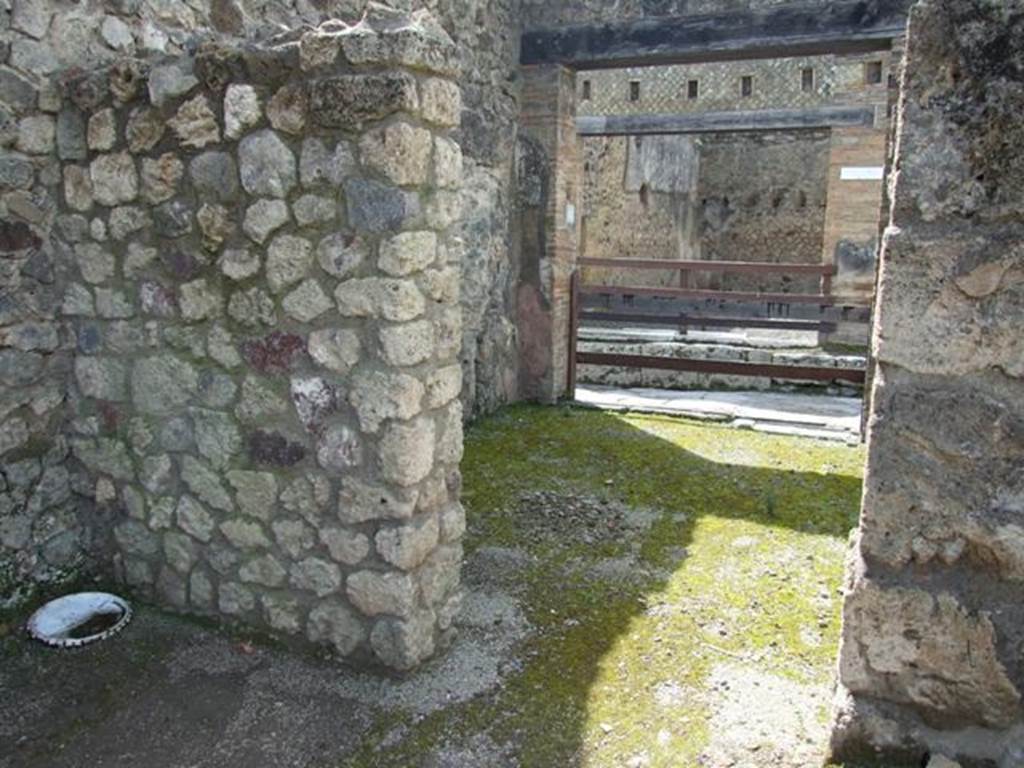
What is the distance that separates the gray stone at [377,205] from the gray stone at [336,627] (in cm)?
134

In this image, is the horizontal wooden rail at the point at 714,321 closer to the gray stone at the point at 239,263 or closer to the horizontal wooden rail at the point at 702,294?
the horizontal wooden rail at the point at 702,294

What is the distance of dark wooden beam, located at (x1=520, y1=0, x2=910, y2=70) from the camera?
231 inches

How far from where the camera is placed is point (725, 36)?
245 inches

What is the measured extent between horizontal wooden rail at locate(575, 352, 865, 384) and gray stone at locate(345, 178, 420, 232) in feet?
16.9

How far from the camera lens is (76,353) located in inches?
133

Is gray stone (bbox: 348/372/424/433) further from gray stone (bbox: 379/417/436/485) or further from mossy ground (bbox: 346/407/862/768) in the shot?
mossy ground (bbox: 346/407/862/768)

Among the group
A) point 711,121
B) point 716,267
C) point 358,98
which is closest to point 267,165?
point 358,98

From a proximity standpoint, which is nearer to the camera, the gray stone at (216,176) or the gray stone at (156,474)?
the gray stone at (216,176)

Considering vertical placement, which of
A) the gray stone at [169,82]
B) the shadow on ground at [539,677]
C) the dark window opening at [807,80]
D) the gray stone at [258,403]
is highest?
the dark window opening at [807,80]

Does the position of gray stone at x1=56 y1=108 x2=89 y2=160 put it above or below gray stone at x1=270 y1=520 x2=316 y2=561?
above

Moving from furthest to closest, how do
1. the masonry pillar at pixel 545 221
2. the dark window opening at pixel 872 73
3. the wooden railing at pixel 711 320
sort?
the dark window opening at pixel 872 73
the wooden railing at pixel 711 320
the masonry pillar at pixel 545 221

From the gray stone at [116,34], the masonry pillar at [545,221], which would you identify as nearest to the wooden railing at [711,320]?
the masonry pillar at [545,221]

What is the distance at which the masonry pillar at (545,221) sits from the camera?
698 centimetres

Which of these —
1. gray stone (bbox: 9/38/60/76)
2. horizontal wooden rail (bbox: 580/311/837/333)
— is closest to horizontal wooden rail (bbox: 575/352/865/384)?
horizontal wooden rail (bbox: 580/311/837/333)
